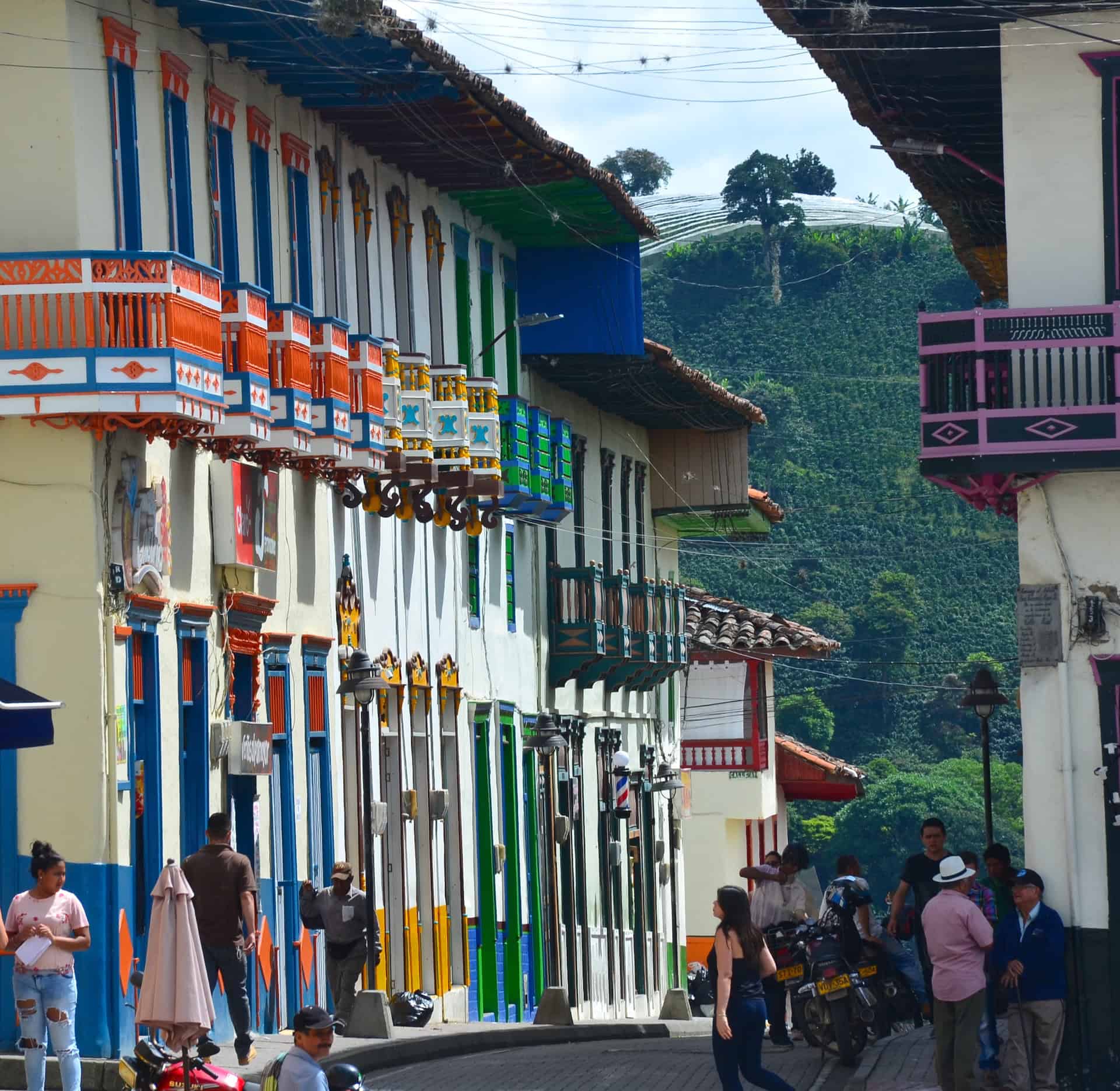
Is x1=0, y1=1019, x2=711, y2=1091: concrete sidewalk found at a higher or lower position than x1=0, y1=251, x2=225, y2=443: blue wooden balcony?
lower

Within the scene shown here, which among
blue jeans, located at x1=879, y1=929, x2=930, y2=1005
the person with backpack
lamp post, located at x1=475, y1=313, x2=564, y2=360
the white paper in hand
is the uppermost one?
lamp post, located at x1=475, y1=313, x2=564, y2=360

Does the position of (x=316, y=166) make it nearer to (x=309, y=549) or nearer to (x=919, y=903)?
(x=309, y=549)

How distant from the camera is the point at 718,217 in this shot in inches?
6467

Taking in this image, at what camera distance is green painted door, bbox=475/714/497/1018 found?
32719 mm

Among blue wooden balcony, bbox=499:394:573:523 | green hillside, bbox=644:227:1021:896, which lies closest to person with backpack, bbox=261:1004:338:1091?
blue wooden balcony, bbox=499:394:573:523

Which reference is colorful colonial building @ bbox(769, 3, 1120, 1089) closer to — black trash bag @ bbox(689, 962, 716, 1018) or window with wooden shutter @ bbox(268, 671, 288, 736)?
window with wooden shutter @ bbox(268, 671, 288, 736)

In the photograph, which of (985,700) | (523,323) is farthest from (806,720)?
(985,700)

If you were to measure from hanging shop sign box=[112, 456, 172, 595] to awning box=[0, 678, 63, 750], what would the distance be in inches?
177

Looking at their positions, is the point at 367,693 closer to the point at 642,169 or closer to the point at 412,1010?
the point at 412,1010

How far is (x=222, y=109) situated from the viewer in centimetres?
2397

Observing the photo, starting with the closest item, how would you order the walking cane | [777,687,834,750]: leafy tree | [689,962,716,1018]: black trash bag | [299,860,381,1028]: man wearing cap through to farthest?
the walking cane, [299,860,381,1028]: man wearing cap, [689,962,716,1018]: black trash bag, [777,687,834,750]: leafy tree

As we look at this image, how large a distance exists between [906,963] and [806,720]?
9630 cm

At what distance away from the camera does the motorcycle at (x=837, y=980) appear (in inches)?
831

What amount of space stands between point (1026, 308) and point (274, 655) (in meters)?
7.67
